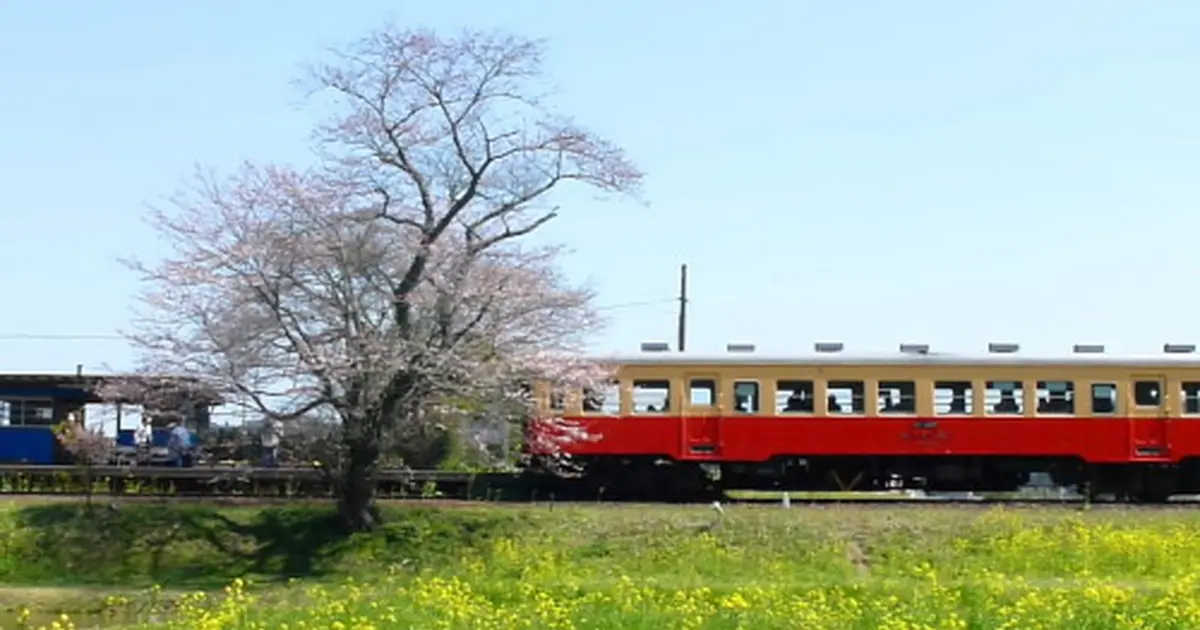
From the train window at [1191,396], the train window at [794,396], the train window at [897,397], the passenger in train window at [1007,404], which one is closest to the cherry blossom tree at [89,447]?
the train window at [794,396]

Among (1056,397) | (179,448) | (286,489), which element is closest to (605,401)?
(286,489)

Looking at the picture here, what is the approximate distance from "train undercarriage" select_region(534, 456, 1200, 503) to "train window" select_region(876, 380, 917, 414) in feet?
2.69

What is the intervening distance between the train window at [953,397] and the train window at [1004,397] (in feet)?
0.83

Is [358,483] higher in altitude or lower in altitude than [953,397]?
lower

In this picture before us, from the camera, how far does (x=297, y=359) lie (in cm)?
2153

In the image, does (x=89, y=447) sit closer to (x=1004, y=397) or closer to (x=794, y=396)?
(x=794, y=396)

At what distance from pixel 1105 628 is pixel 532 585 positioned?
6.39 metres

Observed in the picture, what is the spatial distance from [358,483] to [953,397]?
9342 millimetres

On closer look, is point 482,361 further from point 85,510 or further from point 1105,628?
point 1105,628

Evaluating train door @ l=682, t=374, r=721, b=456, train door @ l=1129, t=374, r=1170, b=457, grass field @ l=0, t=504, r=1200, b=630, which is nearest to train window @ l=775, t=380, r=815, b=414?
train door @ l=682, t=374, r=721, b=456

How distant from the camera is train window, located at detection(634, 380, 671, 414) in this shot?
25281 millimetres

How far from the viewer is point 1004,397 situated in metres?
25.5

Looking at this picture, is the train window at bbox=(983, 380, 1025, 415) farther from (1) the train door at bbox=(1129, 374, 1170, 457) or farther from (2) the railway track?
(1) the train door at bbox=(1129, 374, 1170, 457)

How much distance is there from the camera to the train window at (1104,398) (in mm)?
25375
